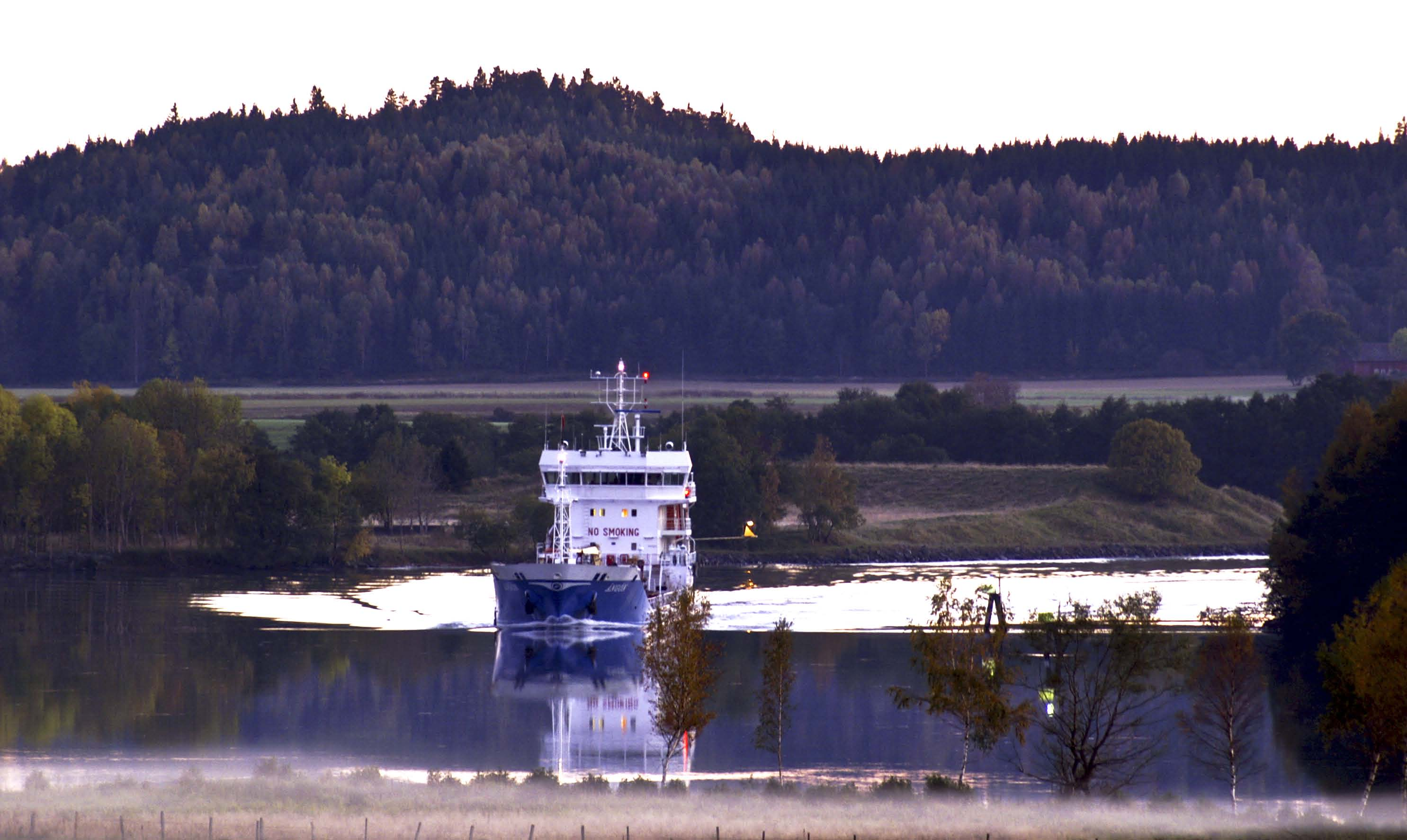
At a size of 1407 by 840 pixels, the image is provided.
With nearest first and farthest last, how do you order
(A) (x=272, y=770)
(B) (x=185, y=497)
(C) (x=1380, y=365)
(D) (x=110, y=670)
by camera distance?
1. (A) (x=272, y=770)
2. (D) (x=110, y=670)
3. (B) (x=185, y=497)
4. (C) (x=1380, y=365)

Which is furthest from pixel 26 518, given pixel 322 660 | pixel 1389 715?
pixel 1389 715

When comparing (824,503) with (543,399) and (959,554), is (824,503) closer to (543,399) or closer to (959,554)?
(959,554)

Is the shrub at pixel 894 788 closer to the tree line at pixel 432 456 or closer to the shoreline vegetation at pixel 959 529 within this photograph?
the tree line at pixel 432 456

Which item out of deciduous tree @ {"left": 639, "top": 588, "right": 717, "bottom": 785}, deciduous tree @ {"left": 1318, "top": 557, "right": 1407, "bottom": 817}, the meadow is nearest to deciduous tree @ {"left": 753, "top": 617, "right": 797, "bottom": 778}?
deciduous tree @ {"left": 639, "top": 588, "right": 717, "bottom": 785}

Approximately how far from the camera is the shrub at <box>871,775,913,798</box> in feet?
128

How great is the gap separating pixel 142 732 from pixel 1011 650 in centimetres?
2799

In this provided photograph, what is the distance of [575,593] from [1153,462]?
6383 centimetres

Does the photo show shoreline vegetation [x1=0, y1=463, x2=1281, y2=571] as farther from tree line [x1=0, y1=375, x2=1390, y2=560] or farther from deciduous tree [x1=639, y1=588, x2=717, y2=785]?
deciduous tree [x1=639, y1=588, x2=717, y2=785]

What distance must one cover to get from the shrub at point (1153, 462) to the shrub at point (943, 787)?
3326 inches

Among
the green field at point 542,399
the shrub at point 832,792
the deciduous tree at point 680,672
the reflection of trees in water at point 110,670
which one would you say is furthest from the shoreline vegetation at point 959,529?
the shrub at point 832,792

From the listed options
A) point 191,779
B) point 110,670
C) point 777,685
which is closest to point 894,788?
point 777,685

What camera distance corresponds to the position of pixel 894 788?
131ft

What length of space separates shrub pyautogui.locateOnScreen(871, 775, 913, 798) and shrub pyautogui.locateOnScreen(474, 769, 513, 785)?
25.1 ft

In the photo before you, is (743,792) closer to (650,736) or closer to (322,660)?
(650,736)
